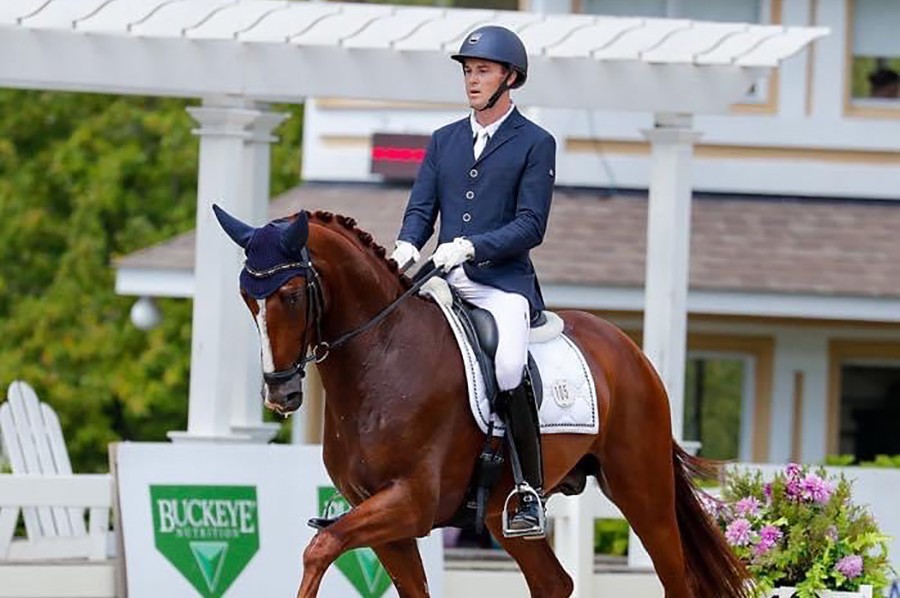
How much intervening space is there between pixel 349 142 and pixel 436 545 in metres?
7.14

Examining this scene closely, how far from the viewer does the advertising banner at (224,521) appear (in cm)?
1107

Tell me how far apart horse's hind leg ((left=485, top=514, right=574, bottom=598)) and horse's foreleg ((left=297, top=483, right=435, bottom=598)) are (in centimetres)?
104

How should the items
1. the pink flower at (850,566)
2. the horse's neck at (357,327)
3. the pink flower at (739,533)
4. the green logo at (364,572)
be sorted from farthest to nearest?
the green logo at (364,572) → the pink flower at (739,533) → the pink flower at (850,566) → the horse's neck at (357,327)

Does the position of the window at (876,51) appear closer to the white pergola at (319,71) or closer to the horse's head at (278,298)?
the white pergola at (319,71)

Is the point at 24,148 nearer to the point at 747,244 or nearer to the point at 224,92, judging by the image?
the point at 747,244

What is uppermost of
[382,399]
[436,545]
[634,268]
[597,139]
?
[597,139]

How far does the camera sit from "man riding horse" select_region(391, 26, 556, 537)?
841 cm

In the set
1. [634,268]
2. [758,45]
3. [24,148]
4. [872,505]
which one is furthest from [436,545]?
[24,148]

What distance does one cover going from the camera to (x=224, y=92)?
1239cm

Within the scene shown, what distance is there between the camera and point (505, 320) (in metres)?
8.45

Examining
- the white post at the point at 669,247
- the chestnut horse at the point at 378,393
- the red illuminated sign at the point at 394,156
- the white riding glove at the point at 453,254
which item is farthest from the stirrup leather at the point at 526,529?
the red illuminated sign at the point at 394,156

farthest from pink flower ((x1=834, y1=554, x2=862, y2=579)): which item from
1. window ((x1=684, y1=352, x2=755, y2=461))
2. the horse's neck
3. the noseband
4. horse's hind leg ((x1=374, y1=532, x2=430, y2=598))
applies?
window ((x1=684, y1=352, x2=755, y2=461))

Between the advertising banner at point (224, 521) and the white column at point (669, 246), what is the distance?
2431 mm

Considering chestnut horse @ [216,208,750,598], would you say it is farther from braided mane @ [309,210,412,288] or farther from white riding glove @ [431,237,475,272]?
white riding glove @ [431,237,475,272]
